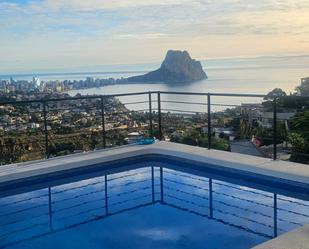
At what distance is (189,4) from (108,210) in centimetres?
737

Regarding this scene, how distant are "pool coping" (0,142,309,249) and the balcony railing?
302 mm

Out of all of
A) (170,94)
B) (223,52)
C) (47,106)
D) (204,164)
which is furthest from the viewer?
(223,52)

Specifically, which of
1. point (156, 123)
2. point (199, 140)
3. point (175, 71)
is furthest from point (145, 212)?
point (175, 71)

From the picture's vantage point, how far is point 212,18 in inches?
492

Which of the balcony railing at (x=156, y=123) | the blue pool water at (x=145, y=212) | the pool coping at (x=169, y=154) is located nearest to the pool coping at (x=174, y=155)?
the pool coping at (x=169, y=154)

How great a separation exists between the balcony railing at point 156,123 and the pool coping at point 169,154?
11.9 inches

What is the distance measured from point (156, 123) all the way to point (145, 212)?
3175 mm

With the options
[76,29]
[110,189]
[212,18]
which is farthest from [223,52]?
[110,189]

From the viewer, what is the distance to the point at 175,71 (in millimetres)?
14273

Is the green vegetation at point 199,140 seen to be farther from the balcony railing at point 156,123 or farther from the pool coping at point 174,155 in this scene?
the pool coping at point 174,155

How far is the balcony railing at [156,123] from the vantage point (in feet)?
18.3

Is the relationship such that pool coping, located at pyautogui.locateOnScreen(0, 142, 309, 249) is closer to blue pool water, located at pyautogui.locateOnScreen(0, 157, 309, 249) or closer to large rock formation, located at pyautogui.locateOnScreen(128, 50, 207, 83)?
blue pool water, located at pyautogui.locateOnScreen(0, 157, 309, 249)

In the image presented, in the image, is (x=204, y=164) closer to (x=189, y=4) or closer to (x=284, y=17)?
(x=189, y=4)

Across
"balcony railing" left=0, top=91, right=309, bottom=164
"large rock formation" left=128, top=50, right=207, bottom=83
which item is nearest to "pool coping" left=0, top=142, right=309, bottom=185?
"balcony railing" left=0, top=91, right=309, bottom=164
